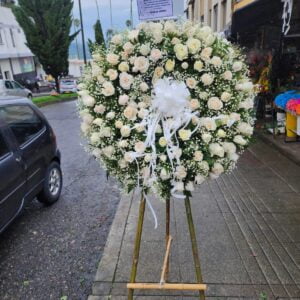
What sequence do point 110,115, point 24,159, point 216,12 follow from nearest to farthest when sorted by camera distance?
point 110,115 < point 24,159 < point 216,12

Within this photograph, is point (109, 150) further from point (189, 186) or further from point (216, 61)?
point (216, 61)

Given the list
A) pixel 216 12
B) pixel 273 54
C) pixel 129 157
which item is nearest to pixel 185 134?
pixel 129 157

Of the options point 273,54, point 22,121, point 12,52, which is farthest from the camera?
point 12,52

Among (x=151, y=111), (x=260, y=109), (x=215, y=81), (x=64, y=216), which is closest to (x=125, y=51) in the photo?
(x=151, y=111)

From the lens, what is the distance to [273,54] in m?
8.11

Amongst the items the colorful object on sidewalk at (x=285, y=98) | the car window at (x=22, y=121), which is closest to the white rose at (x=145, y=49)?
the car window at (x=22, y=121)

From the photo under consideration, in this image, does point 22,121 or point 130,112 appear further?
point 22,121

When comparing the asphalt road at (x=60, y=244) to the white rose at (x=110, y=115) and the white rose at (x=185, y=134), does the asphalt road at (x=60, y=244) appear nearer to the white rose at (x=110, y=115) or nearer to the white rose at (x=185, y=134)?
the white rose at (x=110, y=115)

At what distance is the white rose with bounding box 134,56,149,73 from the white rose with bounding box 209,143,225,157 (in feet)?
1.98

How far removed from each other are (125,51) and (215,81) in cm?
58

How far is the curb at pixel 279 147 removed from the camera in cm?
577

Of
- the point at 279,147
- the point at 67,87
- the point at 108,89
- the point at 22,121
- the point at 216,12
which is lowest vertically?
the point at 67,87

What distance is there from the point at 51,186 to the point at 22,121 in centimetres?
109

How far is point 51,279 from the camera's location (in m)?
3.10
